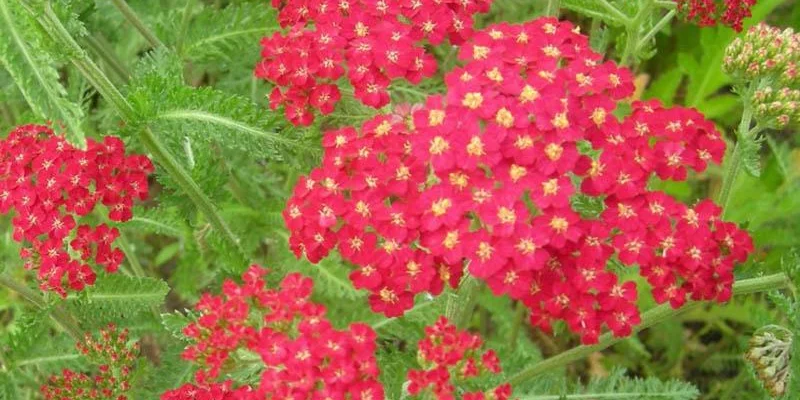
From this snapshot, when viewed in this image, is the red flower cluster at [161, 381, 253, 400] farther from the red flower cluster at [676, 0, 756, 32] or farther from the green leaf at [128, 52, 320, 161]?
the red flower cluster at [676, 0, 756, 32]

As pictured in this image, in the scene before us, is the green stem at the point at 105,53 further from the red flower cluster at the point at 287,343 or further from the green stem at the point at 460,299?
the green stem at the point at 460,299

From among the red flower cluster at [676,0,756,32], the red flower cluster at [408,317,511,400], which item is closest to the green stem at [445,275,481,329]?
the red flower cluster at [408,317,511,400]

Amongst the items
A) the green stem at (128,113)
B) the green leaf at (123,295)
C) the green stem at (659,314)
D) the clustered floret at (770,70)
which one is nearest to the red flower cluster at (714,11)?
the clustered floret at (770,70)

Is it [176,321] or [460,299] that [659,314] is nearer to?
[460,299]

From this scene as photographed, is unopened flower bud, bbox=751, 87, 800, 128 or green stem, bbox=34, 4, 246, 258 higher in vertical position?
green stem, bbox=34, 4, 246, 258

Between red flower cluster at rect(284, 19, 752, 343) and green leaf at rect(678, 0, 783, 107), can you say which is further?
green leaf at rect(678, 0, 783, 107)

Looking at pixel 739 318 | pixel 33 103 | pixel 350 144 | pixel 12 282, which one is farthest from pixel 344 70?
pixel 739 318
